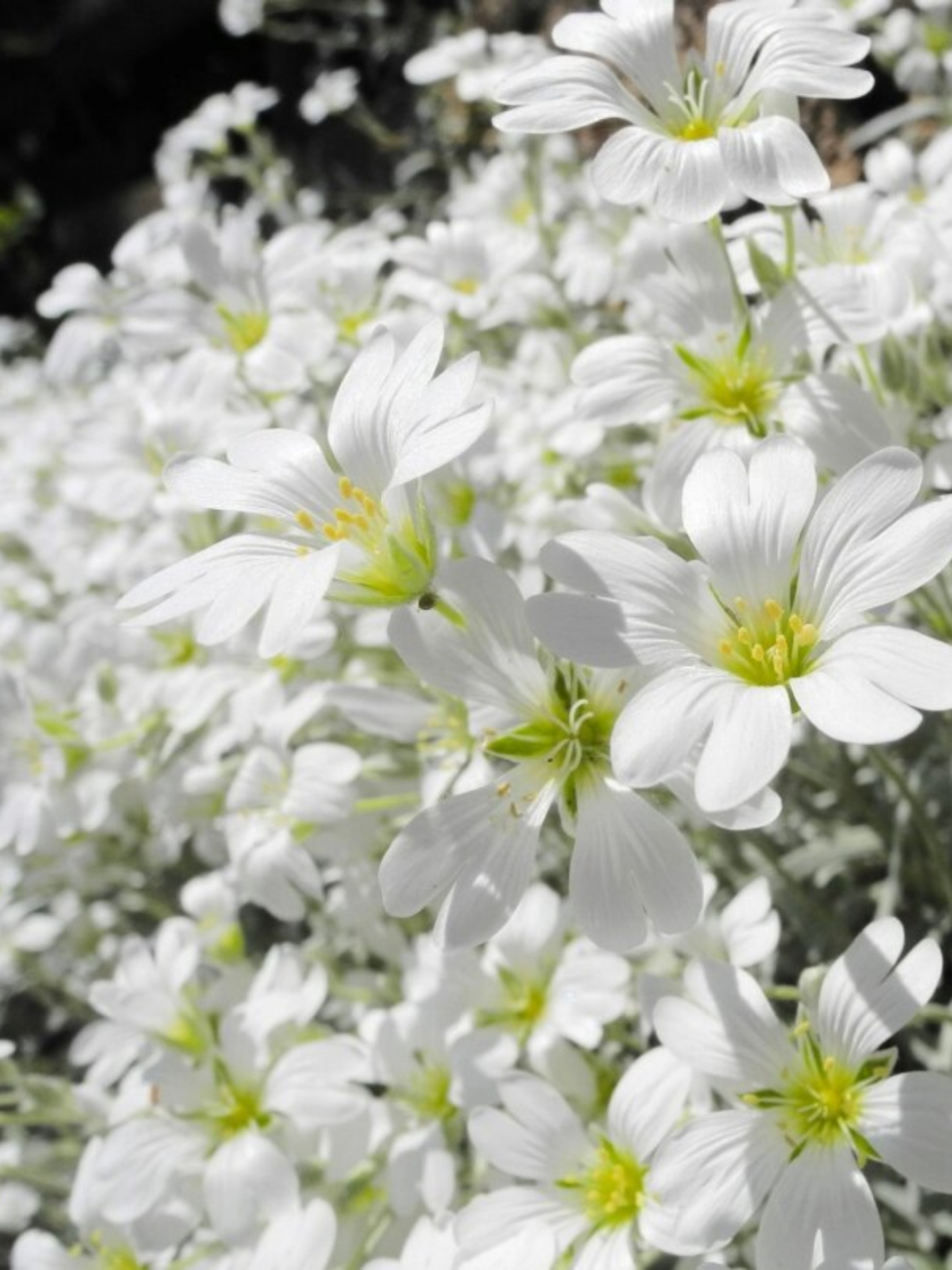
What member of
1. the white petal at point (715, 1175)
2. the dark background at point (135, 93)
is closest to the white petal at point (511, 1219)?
the white petal at point (715, 1175)

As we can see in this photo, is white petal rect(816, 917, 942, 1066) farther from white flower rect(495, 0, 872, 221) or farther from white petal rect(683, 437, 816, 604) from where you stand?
white flower rect(495, 0, 872, 221)

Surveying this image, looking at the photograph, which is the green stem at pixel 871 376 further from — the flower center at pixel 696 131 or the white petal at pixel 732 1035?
the white petal at pixel 732 1035

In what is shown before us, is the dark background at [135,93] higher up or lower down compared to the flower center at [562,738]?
lower down

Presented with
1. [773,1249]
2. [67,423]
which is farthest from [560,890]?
[67,423]

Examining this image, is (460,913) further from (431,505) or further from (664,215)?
(431,505)

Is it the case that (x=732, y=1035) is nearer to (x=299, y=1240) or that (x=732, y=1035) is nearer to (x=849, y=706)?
(x=849, y=706)

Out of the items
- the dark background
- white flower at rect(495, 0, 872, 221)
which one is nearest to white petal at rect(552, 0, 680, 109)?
white flower at rect(495, 0, 872, 221)

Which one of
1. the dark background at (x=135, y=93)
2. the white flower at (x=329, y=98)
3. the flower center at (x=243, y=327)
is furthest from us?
the dark background at (x=135, y=93)
